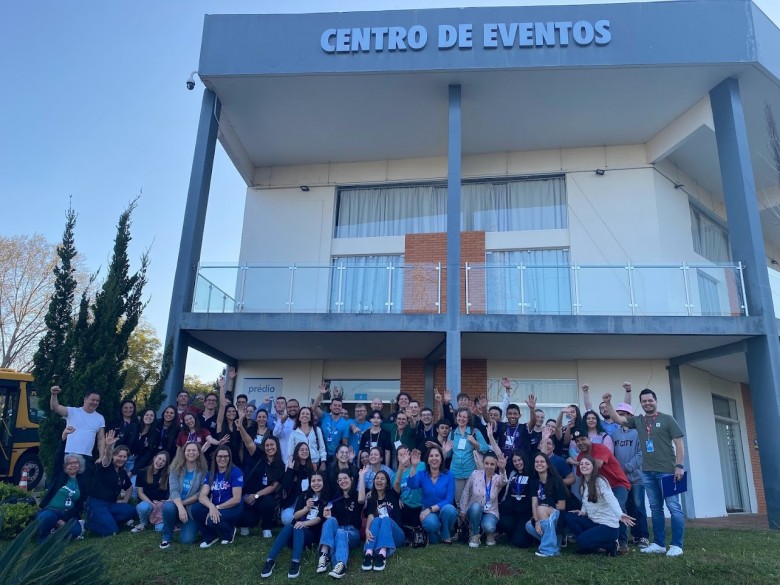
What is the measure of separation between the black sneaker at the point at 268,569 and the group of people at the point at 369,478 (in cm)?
1

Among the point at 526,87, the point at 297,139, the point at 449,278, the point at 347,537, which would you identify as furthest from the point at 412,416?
the point at 297,139

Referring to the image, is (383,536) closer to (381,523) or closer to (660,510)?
(381,523)

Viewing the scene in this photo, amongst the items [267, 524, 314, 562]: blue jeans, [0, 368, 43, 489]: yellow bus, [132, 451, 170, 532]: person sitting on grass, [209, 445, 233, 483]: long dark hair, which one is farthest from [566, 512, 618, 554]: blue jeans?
[0, 368, 43, 489]: yellow bus

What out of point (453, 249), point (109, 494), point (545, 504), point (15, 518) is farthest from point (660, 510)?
point (15, 518)

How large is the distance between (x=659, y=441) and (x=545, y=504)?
59.5 inches

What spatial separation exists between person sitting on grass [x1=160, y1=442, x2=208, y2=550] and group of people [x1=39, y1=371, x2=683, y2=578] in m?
0.02

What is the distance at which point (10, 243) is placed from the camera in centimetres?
2678

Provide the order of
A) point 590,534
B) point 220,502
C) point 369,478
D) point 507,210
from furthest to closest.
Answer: point 507,210 < point 220,502 < point 369,478 < point 590,534

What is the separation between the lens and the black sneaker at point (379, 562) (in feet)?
21.0

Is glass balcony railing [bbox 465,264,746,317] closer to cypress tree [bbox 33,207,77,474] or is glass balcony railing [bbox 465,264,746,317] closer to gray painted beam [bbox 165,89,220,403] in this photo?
gray painted beam [bbox 165,89,220,403]

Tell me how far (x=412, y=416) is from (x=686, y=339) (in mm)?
6146

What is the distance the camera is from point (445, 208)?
48.9ft

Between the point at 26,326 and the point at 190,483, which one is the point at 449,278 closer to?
the point at 190,483

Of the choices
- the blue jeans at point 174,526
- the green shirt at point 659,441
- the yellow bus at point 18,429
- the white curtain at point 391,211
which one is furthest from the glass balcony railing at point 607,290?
the yellow bus at point 18,429
